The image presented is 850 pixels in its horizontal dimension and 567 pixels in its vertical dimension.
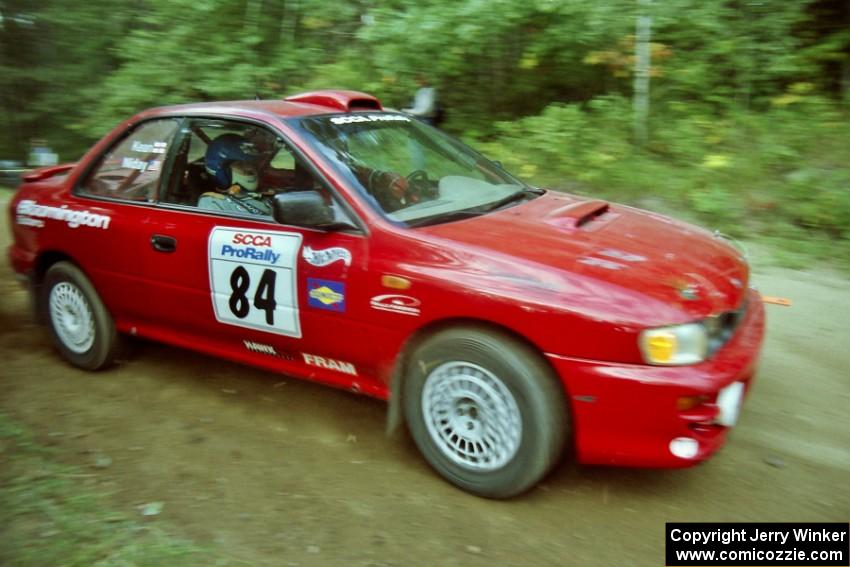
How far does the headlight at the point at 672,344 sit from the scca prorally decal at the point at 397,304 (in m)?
0.98

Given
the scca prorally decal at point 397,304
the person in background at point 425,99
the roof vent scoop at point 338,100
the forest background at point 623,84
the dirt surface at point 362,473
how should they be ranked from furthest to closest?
the person in background at point 425,99
the forest background at point 623,84
the roof vent scoop at point 338,100
the scca prorally decal at point 397,304
the dirt surface at point 362,473

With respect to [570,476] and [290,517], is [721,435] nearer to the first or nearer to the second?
[570,476]

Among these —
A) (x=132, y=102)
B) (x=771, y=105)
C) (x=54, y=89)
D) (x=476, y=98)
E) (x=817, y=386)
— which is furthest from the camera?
(x=54, y=89)

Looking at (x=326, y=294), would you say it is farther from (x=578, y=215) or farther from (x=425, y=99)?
(x=425, y=99)

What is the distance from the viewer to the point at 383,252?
11.0 ft

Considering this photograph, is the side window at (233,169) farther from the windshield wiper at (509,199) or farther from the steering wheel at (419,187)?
the windshield wiper at (509,199)

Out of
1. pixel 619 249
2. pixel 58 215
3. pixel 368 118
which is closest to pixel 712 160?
pixel 368 118

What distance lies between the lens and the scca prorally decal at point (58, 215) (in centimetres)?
447

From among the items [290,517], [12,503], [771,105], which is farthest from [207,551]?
[771,105]

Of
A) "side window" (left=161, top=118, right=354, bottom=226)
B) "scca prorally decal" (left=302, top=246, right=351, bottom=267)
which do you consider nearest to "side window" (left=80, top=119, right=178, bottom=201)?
"side window" (left=161, top=118, right=354, bottom=226)

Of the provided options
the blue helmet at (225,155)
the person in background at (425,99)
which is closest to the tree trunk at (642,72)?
the person in background at (425,99)

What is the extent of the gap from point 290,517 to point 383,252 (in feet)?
4.02

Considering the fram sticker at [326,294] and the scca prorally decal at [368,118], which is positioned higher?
the scca prorally decal at [368,118]

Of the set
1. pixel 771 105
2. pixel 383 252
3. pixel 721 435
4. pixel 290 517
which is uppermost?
pixel 771 105
